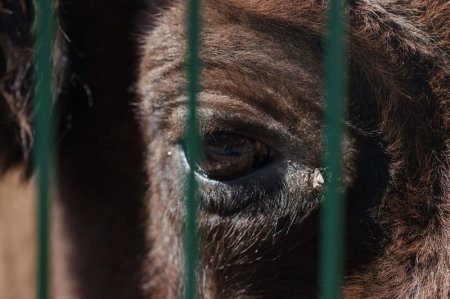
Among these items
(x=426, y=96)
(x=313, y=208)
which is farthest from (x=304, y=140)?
(x=426, y=96)

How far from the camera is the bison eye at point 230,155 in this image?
6.53 feet

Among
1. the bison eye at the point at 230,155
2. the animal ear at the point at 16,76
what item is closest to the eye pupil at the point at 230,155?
the bison eye at the point at 230,155

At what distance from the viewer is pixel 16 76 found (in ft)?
8.12

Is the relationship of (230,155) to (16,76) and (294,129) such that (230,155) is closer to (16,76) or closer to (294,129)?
(294,129)

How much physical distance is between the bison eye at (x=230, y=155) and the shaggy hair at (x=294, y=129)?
0.02 meters

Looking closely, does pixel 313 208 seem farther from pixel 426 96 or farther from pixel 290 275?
pixel 426 96

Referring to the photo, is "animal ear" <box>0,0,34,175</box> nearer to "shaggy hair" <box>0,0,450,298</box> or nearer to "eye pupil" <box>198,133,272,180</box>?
"shaggy hair" <box>0,0,450,298</box>

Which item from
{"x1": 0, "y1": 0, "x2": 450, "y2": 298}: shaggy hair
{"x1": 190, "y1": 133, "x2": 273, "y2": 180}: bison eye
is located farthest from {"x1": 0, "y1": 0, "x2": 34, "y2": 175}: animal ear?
{"x1": 190, "y1": 133, "x2": 273, "y2": 180}: bison eye

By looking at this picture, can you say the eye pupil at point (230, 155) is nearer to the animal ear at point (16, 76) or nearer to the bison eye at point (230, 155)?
the bison eye at point (230, 155)

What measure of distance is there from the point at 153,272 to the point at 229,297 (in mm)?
531

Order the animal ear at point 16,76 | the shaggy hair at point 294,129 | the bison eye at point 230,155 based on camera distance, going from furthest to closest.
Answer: the animal ear at point 16,76 < the bison eye at point 230,155 < the shaggy hair at point 294,129

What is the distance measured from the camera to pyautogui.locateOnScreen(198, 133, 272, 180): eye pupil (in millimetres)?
1989

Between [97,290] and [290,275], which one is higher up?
[290,275]

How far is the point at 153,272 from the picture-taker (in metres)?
2.68
